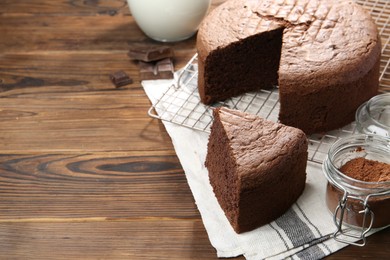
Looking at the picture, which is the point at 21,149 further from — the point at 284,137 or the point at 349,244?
the point at 349,244

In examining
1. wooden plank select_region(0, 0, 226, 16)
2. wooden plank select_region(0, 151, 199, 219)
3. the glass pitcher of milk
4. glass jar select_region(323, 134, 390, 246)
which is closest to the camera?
glass jar select_region(323, 134, 390, 246)

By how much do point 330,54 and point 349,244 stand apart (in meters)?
0.75

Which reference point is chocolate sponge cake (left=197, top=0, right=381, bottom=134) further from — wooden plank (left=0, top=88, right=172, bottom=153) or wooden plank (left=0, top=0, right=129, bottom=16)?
wooden plank (left=0, top=0, right=129, bottom=16)

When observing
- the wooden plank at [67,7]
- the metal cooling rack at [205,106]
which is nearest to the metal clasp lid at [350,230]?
the metal cooling rack at [205,106]

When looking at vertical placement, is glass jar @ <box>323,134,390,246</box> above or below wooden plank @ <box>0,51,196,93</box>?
above

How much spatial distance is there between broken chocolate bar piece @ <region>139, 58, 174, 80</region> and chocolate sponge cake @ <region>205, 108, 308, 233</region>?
0.66m

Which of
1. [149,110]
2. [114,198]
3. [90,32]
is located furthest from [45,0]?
[114,198]

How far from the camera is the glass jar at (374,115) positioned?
98.4 inches

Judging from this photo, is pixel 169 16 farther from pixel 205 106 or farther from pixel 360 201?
pixel 360 201

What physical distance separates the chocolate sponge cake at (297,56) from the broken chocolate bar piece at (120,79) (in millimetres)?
346

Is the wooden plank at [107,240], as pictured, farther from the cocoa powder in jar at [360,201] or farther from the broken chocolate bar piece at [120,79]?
the broken chocolate bar piece at [120,79]

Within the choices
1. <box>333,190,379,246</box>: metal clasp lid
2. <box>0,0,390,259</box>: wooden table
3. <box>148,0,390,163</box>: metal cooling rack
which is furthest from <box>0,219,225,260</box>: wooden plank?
<box>148,0,390,163</box>: metal cooling rack

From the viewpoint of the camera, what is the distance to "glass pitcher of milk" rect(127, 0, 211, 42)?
3107mm

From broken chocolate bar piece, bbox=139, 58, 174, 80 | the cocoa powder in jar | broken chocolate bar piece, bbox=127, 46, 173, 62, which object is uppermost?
the cocoa powder in jar
